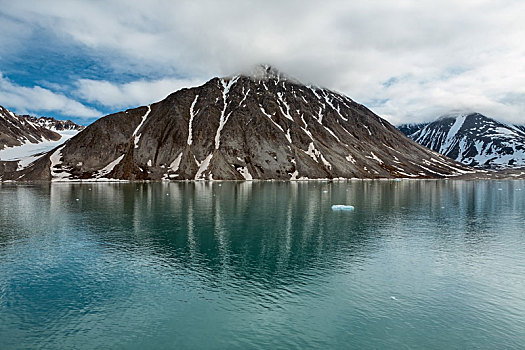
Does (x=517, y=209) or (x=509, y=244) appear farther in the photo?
(x=517, y=209)

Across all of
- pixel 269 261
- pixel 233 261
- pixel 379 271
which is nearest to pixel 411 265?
pixel 379 271

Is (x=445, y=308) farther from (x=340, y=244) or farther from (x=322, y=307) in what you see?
(x=340, y=244)

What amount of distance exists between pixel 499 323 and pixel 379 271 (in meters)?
13.1

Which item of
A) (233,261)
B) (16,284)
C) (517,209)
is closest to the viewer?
(16,284)

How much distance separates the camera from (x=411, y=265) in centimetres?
4103

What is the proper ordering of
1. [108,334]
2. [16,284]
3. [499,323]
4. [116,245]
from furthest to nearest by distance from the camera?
1. [116,245]
2. [16,284]
3. [499,323]
4. [108,334]

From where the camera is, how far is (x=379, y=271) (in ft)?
127

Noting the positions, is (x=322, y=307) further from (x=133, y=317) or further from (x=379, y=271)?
(x=133, y=317)

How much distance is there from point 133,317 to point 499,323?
2680cm

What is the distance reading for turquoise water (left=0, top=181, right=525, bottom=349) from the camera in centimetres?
2458

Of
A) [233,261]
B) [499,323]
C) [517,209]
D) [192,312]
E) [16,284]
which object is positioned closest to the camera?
[499,323]

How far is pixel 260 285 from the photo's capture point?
34250 millimetres

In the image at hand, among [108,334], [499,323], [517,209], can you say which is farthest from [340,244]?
[517,209]

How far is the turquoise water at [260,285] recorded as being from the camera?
2458 centimetres
